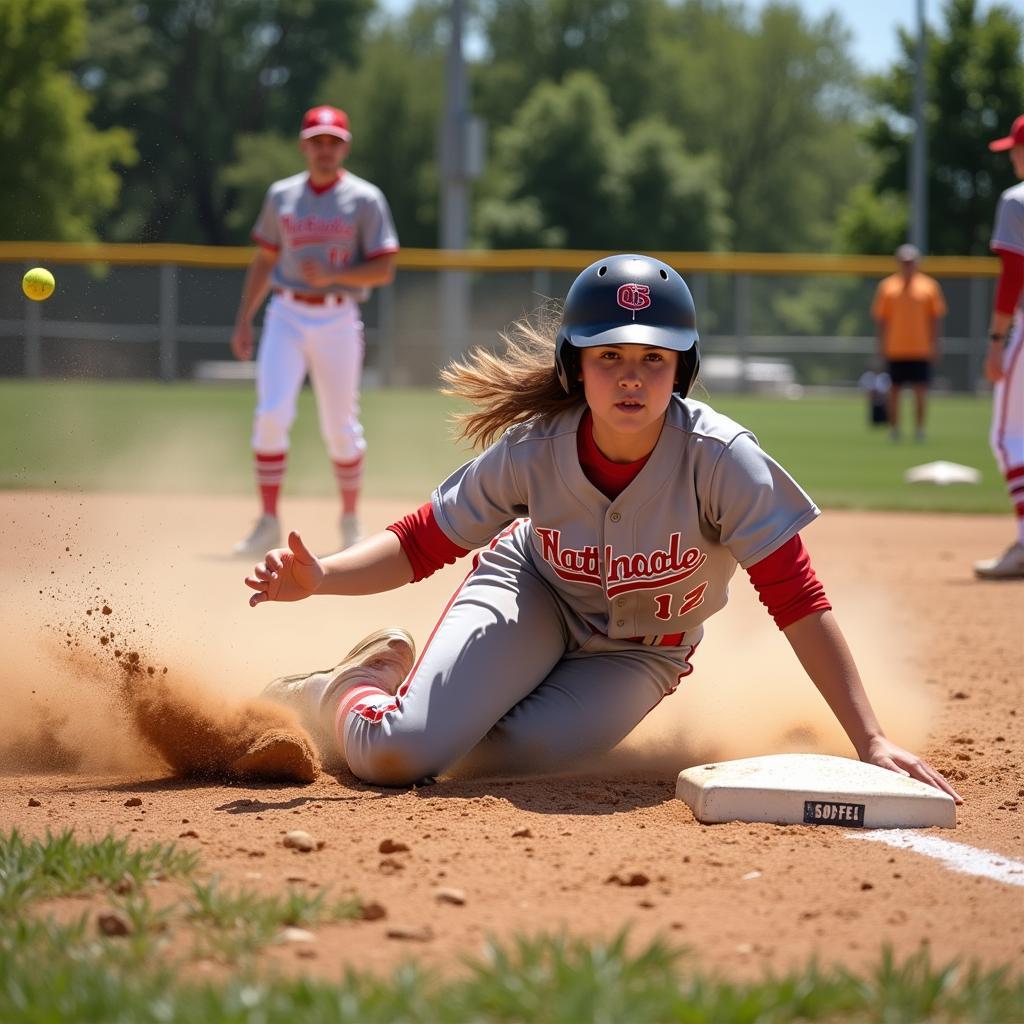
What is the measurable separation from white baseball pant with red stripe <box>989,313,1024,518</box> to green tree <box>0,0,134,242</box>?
61.0 feet

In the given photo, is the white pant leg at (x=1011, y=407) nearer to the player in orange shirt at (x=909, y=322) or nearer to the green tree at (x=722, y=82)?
the player in orange shirt at (x=909, y=322)

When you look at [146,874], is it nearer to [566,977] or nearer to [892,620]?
[566,977]

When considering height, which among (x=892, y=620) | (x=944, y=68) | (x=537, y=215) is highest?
(x=944, y=68)

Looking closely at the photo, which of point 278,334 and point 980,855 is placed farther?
point 278,334

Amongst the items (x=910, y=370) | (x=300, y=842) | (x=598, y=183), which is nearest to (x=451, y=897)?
(x=300, y=842)

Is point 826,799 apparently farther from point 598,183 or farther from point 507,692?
point 598,183

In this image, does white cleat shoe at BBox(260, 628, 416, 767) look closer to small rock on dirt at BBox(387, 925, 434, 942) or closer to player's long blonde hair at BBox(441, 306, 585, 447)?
player's long blonde hair at BBox(441, 306, 585, 447)

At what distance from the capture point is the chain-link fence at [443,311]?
18625 millimetres

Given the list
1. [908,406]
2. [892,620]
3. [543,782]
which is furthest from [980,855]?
[908,406]

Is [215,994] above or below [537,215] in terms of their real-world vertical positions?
below

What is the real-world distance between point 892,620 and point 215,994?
4498mm

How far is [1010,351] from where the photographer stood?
22.3 ft

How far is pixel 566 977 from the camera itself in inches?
78.0

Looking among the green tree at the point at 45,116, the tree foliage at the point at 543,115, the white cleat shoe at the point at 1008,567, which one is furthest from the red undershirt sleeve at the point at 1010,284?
the green tree at the point at 45,116
